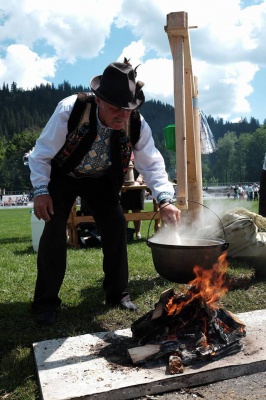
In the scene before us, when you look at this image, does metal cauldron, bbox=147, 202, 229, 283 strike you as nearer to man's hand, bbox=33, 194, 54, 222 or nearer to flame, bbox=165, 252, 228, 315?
flame, bbox=165, 252, 228, 315

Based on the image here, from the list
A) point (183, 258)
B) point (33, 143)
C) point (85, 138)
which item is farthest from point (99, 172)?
point (33, 143)

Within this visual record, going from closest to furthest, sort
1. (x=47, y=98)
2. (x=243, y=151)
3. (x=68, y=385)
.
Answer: (x=68, y=385) < (x=243, y=151) < (x=47, y=98)

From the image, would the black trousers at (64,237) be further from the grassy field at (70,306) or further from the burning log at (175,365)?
the burning log at (175,365)

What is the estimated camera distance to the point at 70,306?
404 cm

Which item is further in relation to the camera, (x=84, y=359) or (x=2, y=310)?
(x=2, y=310)

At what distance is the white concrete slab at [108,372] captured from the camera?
8.11ft

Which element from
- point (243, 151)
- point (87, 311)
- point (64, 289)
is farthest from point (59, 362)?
point (243, 151)

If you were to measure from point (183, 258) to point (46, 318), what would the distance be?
130 centimetres

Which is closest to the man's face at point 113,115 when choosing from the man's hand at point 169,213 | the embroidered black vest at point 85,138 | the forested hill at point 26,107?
the embroidered black vest at point 85,138

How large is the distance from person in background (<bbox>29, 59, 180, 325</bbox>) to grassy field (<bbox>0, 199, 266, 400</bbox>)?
0.51 ft

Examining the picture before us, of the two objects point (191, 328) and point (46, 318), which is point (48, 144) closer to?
point (46, 318)

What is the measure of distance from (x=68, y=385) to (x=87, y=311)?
138 centimetres

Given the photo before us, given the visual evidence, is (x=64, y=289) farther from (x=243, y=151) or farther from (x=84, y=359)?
(x=243, y=151)

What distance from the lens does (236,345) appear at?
289 cm
